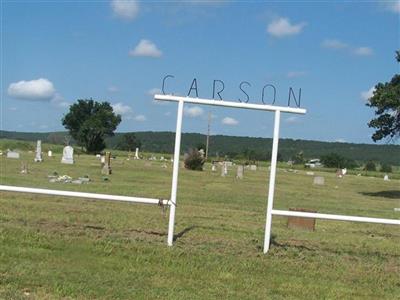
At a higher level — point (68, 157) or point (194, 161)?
point (194, 161)

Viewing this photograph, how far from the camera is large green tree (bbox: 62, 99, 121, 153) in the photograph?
108 m

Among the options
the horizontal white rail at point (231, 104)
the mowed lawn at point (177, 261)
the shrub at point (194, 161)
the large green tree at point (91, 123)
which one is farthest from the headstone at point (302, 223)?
the large green tree at point (91, 123)

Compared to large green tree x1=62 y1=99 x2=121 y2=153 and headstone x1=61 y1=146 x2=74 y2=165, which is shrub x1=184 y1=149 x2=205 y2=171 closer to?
headstone x1=61 y1=146 x2=74 y2=165

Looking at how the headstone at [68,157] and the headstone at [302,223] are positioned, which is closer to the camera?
the headstone at [302,223]

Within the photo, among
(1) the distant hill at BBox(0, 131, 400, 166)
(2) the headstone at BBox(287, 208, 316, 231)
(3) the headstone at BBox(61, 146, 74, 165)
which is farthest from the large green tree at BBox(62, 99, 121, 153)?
(2) the headstone at BBox(287, 208, 316, 231)

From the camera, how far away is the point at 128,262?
7121 mm

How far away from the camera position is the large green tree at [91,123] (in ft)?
356

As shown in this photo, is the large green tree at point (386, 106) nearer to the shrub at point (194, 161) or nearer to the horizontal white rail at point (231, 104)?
the shrub at point (194, 161)

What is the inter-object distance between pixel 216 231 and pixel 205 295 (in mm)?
3491

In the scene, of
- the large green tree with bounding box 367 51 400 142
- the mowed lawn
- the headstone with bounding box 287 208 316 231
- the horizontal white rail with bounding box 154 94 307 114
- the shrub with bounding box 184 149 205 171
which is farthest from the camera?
the shrub with bounding box 184 149 205 171

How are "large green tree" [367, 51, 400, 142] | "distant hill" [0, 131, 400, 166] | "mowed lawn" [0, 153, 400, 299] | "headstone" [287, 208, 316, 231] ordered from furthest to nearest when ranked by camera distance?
"distant hill" [0, 131, 400, 166] < "large green tree" [367, 51, 400, 142] < "headstone" [287, 208, 316, 231] < "mowed lawn" [0, 153, 400, 299]

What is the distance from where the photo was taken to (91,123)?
108375 mm

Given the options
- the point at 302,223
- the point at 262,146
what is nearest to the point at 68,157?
the point at 302,223

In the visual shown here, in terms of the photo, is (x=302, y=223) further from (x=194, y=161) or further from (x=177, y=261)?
(x=194, y=161)
